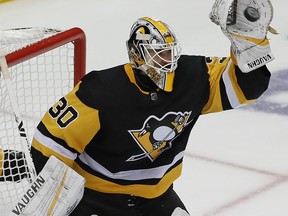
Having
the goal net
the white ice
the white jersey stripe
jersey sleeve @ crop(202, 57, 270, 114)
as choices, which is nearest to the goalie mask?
jersey sleeve @ crop(202, 57, 270, 114)

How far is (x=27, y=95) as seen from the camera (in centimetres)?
389

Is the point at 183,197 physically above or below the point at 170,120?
below

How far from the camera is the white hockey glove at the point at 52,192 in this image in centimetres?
231

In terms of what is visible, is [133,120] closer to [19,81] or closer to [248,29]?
[248,29]

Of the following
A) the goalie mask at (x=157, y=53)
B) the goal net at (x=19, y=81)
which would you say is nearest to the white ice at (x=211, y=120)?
the goal net at (x=19, y=81)

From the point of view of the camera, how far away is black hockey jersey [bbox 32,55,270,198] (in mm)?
2383

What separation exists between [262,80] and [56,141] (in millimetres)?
625

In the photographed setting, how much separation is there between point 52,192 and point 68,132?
17 cm

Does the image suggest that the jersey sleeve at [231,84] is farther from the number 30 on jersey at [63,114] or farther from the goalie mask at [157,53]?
the number 30 on jersey at [63,114]

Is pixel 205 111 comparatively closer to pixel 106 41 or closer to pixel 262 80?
pixel 262 80

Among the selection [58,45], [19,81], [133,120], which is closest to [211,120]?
[19,81]

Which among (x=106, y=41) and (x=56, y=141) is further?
(x=106, y=41)

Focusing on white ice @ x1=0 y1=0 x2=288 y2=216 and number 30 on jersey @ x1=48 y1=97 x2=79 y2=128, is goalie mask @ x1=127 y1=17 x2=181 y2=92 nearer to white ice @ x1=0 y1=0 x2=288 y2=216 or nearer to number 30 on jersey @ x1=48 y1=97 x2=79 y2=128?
number 30 on jersey @ x1=48 y1=97 x2=79 y2=128

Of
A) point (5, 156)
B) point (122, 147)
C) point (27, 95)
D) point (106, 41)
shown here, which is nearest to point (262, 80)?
point (122, 147)
